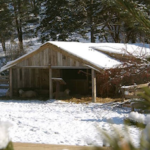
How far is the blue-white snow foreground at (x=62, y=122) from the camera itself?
25.4 ft

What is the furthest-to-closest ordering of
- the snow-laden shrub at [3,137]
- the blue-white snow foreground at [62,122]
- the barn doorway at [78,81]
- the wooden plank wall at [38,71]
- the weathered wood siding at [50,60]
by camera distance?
the barn doorway at [78,81]
the wooden plank wall at [38,71]
the weathered wood siding at [50,60]
the blue-white snow foreground at [62,122]
the snow-laden shrub at [3,137]

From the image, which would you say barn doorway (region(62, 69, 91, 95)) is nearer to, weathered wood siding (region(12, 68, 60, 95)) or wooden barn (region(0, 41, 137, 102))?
wooden barn (region(0, 41, 137, 102))

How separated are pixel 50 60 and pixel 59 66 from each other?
0.73m

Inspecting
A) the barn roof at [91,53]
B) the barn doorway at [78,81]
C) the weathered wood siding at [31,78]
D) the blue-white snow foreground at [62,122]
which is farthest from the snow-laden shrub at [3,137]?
the weathered wood siding at [31,78]

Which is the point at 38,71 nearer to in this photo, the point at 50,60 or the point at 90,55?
the point at 50,60

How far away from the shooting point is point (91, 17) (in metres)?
33.7

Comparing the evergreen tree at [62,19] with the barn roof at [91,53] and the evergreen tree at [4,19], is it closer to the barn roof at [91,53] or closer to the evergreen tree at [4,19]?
the evergreen tree at [4,19]

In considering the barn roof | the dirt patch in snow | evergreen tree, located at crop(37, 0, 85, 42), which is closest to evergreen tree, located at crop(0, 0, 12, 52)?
evergreen tree, located at crop(37, 0, 85, 42)

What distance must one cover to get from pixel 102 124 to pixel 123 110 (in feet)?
12.6

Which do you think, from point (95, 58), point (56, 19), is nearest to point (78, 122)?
point (95, 58)

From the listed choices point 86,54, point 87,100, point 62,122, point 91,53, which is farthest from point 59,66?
point 62,122

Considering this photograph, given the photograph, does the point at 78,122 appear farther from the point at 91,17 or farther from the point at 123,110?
the point at 91,17

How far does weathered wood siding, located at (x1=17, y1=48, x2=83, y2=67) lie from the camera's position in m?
17.0

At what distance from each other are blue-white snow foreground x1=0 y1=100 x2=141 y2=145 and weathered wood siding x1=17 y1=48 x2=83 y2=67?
232 cm
